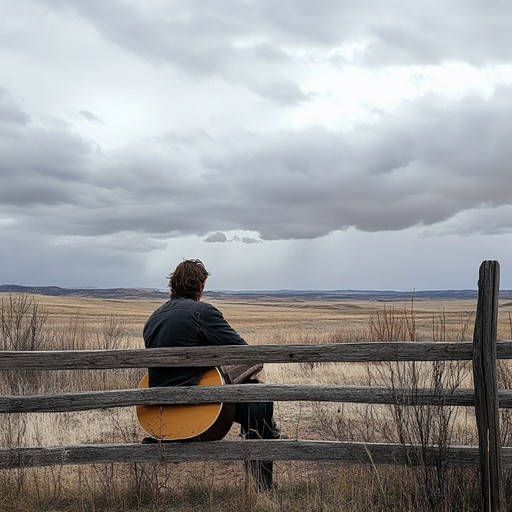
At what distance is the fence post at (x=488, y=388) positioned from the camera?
13.4 feet

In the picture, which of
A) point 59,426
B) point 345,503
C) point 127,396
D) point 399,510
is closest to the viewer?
point 399,510

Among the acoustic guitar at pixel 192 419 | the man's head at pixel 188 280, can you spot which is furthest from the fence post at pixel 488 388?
the man's head at pixel 188 280

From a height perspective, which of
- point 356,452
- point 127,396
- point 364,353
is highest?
point 364,353

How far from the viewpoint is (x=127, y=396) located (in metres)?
4.59

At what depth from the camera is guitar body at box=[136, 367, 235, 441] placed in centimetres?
457

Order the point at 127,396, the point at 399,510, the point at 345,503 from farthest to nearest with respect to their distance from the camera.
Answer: the point at 127,396
the point at 345,503
the point at 399,510

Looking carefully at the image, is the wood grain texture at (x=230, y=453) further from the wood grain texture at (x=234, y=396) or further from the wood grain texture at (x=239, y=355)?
the wood grain texture at (x=239, y=355)

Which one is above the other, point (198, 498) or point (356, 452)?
point (356, 452)

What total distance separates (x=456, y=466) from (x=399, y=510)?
57 cm

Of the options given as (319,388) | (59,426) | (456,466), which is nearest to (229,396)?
(319,388)

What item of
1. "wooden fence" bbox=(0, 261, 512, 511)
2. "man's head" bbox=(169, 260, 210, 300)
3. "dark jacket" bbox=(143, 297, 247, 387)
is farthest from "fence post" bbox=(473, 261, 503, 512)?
"man's head" bbox=(169, 260, 210, 300)

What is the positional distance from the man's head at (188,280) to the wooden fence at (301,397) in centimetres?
59

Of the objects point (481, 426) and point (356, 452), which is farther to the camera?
point (356, 452)

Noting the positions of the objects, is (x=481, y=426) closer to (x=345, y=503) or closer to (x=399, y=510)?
(x=399, y=510)
